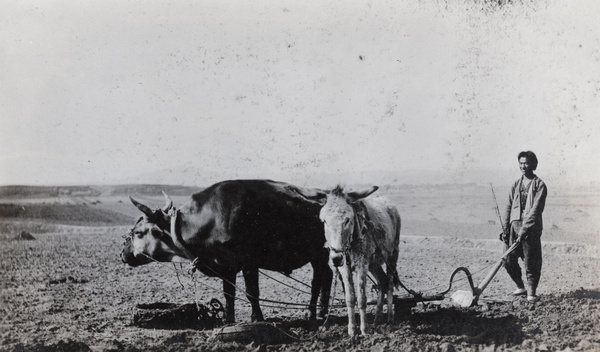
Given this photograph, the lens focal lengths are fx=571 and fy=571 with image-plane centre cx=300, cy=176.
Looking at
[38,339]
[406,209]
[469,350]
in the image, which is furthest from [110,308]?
[406,209]

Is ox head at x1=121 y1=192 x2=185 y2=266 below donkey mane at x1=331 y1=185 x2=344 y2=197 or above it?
below

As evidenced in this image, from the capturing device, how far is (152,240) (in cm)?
864

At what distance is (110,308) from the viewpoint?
9.81 m

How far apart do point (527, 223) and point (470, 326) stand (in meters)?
1.82

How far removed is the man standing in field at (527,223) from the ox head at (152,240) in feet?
16.3

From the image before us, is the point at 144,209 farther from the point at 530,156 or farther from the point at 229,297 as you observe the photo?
the point at 530,156

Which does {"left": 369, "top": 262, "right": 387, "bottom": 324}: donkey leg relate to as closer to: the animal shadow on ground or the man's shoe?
the animal shadow on ground

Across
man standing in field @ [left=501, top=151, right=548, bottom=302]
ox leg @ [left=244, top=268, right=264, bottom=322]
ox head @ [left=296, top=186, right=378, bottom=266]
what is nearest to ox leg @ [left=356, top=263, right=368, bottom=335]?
ox head @ [left=296, top=186, right=378, bottom=266]

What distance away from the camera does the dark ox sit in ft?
26.2

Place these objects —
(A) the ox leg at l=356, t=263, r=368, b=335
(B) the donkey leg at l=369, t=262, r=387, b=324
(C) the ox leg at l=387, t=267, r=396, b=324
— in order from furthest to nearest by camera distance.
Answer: (C) the ox leg at l=387, t=267, r=396, b=324
(B) the donkey leg at l=369, t=262, r=387, b=324
(A) the ox leg at l=356, t=263, r=368, b=335

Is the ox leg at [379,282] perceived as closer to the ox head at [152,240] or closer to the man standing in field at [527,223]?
the man standing in field at [527,223]

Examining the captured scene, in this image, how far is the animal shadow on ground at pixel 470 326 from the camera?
7.00 metres

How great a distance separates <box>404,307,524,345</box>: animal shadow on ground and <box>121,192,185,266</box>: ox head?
12.0 feet

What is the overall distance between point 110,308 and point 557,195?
21.1 m
